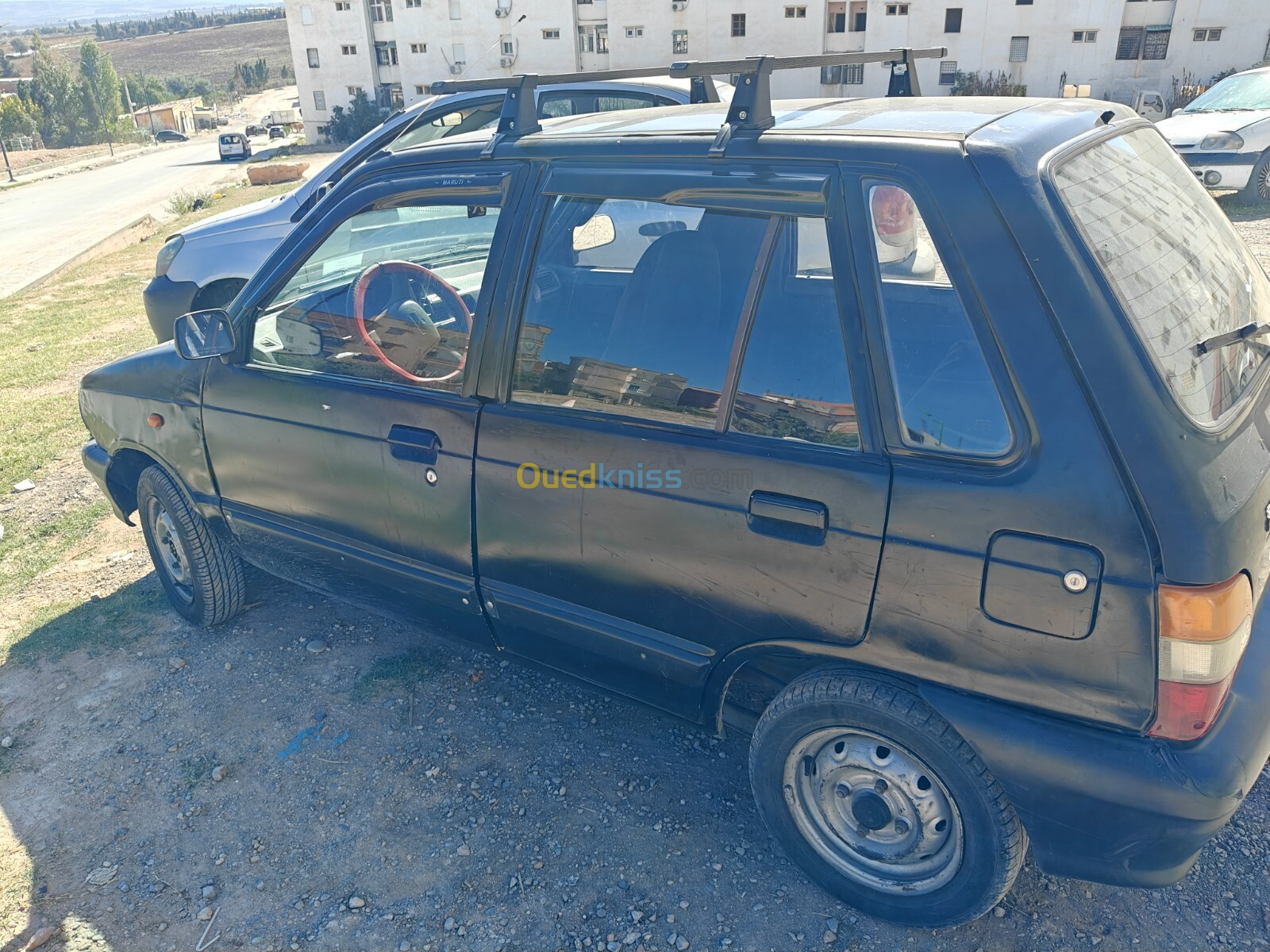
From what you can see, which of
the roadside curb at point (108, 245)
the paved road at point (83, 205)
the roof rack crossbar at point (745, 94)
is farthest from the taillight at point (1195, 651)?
the paved road at point (83, 205)

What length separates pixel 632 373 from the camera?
8.05 feet

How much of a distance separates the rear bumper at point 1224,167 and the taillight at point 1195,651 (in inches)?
457

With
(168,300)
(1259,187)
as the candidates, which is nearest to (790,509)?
(168,300)

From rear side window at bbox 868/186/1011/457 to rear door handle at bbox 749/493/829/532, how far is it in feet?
0.86

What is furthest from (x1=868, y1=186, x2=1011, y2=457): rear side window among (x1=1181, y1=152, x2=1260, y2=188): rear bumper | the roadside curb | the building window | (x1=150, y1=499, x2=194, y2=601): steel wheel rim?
the building window

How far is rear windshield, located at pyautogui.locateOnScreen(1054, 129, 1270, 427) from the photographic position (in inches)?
75.3

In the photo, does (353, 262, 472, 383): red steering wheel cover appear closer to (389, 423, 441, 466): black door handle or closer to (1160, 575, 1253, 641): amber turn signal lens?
(389, 423, 441, 466): black door handle

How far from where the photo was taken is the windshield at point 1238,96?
11.6m

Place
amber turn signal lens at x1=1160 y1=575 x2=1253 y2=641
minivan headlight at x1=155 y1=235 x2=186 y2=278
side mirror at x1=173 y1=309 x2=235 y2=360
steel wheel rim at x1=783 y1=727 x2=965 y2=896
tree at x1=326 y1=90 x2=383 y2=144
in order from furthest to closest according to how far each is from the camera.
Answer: tree at x1=326 y1=90 x2=383 y2=144, minivan headlight at x1=155 y1=235 x2=186 y2=278, side mirror at x1=173 y1=309 x2=235 y2=360, steel wheel rim at x1=783 y1=727 x2=965 y2=896, amber turn signal lens at x1=1160 y1=575 x2=1253 y2=641

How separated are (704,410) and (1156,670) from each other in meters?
1.16

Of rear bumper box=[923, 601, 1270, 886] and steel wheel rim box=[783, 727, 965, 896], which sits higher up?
rear bumper box=[923, 601, 1270, 886]

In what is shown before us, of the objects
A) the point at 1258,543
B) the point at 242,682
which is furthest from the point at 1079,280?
the point at 242,682

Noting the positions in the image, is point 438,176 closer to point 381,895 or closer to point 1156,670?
point 381,895

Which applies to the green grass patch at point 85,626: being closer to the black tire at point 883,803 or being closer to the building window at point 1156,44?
the black tire at point 883,803
